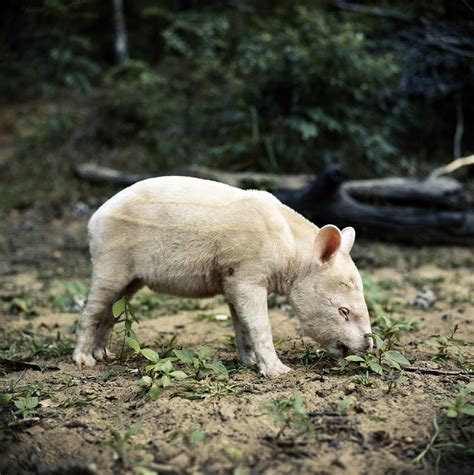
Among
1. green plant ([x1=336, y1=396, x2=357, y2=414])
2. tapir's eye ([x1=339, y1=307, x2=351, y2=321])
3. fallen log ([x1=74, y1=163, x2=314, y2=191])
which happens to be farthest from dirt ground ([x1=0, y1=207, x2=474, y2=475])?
fallen log ([x1=74, y1=163, x2=314, y2=191])

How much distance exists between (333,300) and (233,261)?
752mm

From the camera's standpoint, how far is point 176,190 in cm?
441

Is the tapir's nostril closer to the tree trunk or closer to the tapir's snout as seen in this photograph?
the tapir's snout

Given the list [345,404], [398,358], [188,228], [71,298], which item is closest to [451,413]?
[345,404]

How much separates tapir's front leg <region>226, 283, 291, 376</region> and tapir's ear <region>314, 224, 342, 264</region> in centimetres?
48

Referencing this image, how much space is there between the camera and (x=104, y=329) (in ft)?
15.5

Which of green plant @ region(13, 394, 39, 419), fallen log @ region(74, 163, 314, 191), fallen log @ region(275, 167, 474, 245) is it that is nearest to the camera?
green plant @ region(13, 394, 39, 419)

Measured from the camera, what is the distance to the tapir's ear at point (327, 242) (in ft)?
13.6

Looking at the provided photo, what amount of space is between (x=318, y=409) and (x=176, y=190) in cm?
192

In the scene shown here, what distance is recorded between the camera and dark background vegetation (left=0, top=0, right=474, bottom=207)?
10883 millimetres

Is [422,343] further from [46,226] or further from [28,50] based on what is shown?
[28,50]

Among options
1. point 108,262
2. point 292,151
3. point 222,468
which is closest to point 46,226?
point 292,151

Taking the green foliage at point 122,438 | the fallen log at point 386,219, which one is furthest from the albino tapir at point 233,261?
the fallen log at point 386,219

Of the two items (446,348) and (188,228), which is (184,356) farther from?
(446,348)
